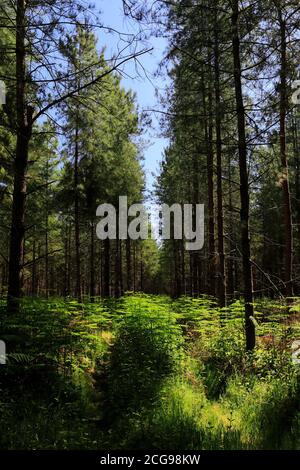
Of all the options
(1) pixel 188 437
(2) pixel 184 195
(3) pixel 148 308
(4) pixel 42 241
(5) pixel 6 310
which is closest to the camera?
(1) pixel 188 437

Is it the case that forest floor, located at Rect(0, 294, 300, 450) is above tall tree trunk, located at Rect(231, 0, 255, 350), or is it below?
below

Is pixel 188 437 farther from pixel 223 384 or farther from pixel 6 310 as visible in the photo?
pixel 6 310

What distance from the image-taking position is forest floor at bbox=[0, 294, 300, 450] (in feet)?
17.2

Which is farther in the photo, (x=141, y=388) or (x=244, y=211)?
(x=244, y=211)

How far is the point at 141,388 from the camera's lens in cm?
695

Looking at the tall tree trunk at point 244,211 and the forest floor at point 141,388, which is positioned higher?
the tall tree trunk at point 244,211

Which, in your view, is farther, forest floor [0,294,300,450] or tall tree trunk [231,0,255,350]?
tall tree trunk [231,0,255,350]

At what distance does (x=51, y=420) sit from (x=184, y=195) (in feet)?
71.9

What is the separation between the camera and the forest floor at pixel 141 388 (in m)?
5.23

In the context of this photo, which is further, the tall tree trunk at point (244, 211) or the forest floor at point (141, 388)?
the tall tree trunk at point (244, 211)

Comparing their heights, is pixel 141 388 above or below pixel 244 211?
below
